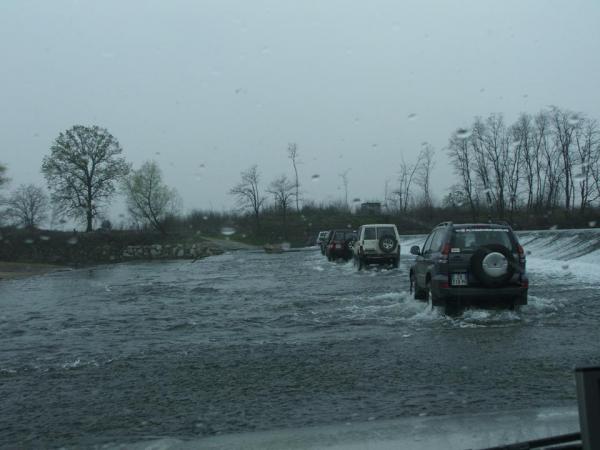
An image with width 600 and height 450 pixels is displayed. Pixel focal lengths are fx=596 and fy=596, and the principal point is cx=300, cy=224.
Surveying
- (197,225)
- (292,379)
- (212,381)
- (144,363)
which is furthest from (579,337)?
(197,225)

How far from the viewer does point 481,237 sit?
33.5ft

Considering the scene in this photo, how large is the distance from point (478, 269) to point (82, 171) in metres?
51.1

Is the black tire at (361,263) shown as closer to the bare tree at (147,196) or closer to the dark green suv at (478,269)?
the dark green suv at (478,269)

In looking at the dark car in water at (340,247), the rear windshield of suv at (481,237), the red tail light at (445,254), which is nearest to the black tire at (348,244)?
the dark car in water at (340,247)

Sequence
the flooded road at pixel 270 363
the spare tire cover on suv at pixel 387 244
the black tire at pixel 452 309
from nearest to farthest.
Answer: the flooded road at pixel 270 363 < the black tire at pixel 452 309 < the spare tire cover on suv at pixel 387 244

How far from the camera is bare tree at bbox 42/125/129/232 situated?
2131 inches

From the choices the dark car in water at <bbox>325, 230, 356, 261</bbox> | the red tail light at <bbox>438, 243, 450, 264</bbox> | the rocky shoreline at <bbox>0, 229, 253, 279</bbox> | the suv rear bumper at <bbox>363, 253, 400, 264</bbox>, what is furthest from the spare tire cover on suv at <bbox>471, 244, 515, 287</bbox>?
the rocky shoreline at <bbox>0, 229, 253, 279</bbox>

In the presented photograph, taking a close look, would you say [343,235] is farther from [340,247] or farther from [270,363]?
[270,363]

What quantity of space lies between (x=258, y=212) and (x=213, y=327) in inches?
2704

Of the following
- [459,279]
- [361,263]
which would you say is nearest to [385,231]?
[361,263]

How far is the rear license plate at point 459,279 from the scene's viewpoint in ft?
32.1

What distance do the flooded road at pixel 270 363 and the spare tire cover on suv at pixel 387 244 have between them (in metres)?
8.67

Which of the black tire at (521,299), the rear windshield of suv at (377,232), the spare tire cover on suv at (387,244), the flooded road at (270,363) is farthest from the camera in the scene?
the rear windshield of suv at (377,232)

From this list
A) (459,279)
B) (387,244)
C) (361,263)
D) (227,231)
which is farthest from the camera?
(227,231)
